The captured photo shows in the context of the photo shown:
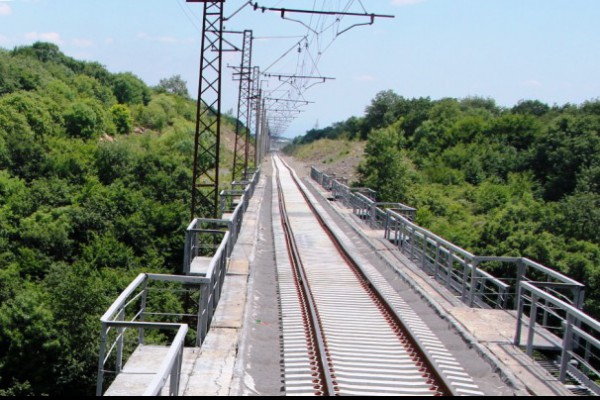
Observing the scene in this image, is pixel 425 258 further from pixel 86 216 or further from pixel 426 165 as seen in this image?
pixel 426 165

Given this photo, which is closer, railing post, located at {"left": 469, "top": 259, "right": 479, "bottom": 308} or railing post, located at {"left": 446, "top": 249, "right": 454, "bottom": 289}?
railing post, located at {"left": 469, "top": 259, "right": 479, "bottom": 308}

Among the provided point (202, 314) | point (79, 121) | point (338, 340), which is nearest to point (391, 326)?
point (338, 340)

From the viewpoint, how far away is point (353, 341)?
10.4 metres

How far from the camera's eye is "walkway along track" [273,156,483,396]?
27.5 feet

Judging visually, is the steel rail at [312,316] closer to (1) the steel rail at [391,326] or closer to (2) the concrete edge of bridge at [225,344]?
(1) the steel rail at [391,326]

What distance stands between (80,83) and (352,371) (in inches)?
3031

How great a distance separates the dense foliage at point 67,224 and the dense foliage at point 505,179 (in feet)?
47.3

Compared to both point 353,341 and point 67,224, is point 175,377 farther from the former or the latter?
point 67,224

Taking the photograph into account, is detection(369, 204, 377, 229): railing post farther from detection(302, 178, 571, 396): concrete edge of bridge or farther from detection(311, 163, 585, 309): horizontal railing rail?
detection(302, 178, 571, 396): concrete edge of bridge

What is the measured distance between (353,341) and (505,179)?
149 ft

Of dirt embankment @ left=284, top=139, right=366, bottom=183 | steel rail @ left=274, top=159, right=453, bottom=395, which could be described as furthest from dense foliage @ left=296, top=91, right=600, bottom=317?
steel rail @ left=274, top=159, right=453, bottom=395

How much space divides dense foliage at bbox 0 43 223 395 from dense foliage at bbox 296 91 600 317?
47.3ft

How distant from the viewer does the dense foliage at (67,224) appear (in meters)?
21.5

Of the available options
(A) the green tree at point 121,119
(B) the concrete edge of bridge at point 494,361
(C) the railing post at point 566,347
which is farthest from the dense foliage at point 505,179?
(A) the green tree at point 121,119
